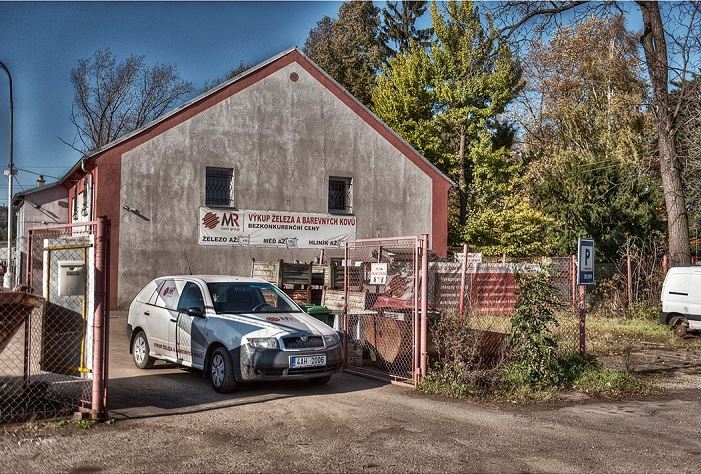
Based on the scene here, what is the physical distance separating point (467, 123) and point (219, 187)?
47.9ft

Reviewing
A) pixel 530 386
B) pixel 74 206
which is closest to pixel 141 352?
pixel 530 386

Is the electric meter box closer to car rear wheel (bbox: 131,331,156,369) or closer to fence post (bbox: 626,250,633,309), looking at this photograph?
car rear wheel (bbox: 131,331,156,369)

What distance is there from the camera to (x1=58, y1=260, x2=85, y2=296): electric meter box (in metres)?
8.21

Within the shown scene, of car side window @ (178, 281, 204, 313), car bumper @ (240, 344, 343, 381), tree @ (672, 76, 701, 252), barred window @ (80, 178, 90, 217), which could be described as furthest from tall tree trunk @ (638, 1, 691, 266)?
barred window @ (80, 178, 90, 217)

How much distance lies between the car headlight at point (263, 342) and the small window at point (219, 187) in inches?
540

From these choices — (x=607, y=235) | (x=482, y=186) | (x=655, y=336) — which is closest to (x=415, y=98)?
(x=482, y=186)

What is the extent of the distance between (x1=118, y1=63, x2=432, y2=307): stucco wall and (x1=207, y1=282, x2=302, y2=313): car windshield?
1146 cm

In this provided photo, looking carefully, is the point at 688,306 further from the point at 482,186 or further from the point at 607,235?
the point at 482,186

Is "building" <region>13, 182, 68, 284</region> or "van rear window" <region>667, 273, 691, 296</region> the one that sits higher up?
"building" <region>13, 182, 68, 284</region>

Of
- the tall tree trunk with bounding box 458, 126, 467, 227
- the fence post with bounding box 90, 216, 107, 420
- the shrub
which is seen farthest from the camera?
the tall tree trunk with bounding box 458, 126, 467, 227

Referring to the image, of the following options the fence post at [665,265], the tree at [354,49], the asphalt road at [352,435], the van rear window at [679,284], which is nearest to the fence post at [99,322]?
the asphalt road at [352,435]

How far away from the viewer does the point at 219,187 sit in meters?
23.2

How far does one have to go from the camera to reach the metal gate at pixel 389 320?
10641 mm

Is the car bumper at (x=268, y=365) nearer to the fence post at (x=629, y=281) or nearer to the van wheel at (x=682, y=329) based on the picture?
the van wheel at (x=682, y=329)
